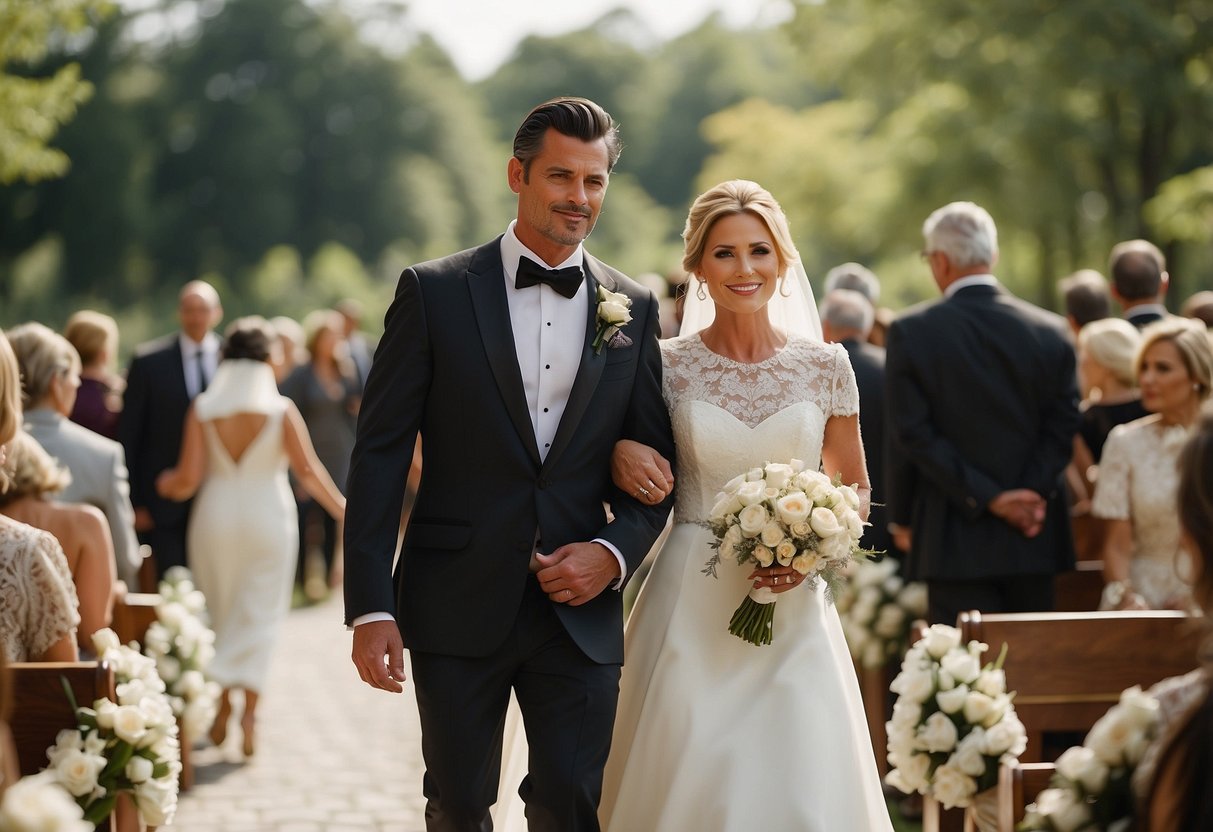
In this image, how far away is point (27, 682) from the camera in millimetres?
4895

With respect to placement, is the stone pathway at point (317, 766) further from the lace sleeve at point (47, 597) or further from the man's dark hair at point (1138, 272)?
the man's dark hair at point (1138, 272)

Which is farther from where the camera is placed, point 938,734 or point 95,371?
point 95,371

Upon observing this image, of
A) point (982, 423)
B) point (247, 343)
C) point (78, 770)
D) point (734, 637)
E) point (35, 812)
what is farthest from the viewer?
point (247, 343)

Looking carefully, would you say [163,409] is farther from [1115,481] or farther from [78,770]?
[1115,481]

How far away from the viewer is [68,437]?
763 centimetres

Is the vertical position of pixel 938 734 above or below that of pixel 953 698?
below

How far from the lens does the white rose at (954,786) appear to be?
5246 millimetres

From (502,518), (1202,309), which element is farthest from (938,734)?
(1202,309)

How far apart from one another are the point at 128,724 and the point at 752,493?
2.06 metres

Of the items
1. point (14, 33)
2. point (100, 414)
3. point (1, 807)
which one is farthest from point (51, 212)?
point (1, 807)

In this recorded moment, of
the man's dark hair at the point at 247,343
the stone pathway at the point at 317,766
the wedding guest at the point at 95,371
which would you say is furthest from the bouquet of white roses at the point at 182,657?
the wedding guest at the point at 95,371

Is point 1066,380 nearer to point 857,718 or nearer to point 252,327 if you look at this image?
point 857,718

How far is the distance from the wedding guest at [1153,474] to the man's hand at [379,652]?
3.52 meters

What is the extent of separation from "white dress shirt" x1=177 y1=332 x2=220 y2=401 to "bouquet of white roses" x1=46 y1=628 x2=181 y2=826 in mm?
5544
